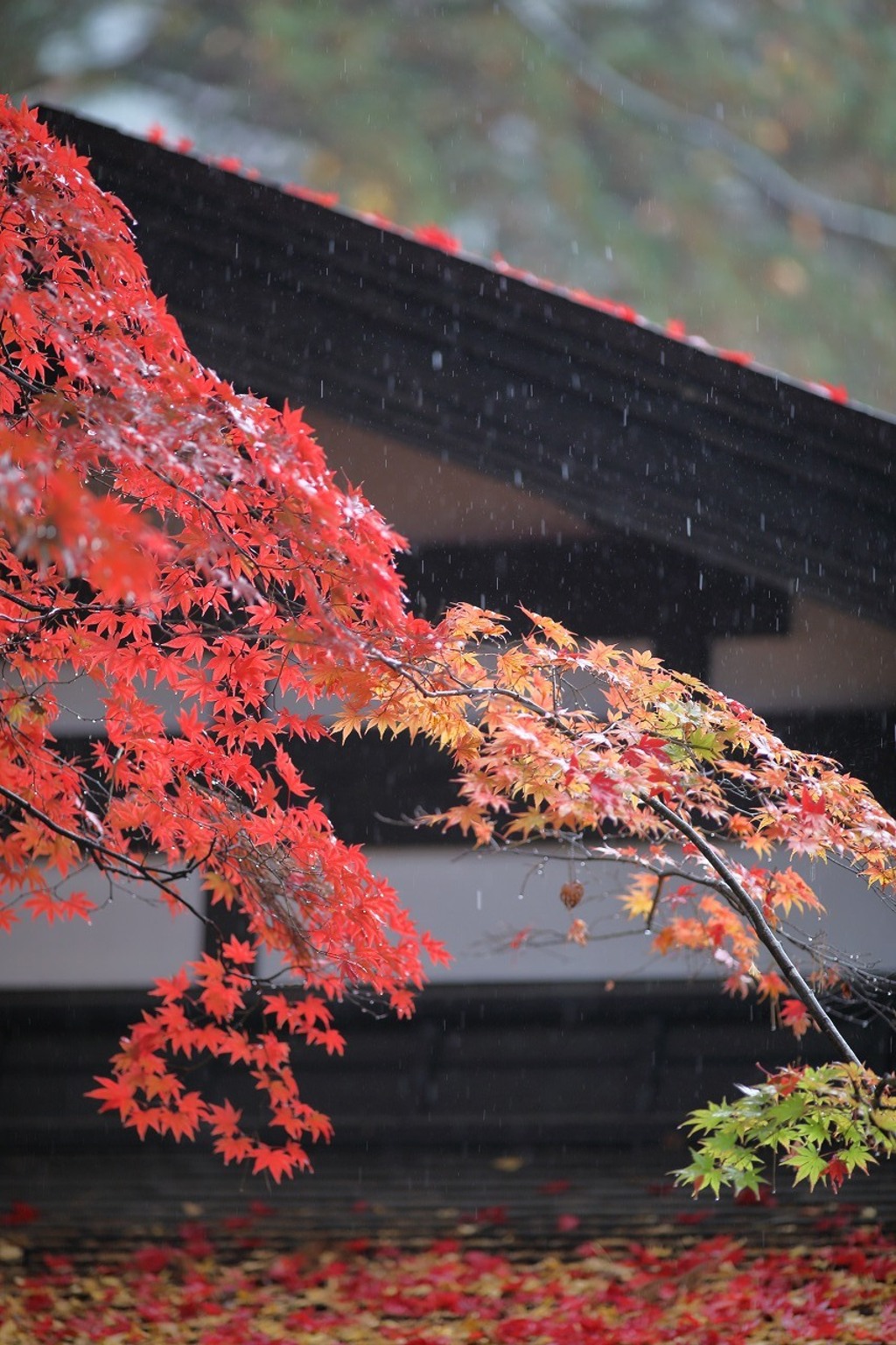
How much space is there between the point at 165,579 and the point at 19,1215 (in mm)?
3493

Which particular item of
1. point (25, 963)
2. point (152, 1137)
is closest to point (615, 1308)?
point (152, 1137)

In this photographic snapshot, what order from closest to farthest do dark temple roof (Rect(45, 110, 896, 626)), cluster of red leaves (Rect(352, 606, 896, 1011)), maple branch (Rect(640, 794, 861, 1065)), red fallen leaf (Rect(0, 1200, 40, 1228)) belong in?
cluster of red leaves (Rect(352, 606, 896, 1011)), maple branch (Rect(640, 794, 861, 1065)), dark temple roof (Rect(45, 110, 896, 626)), red fallen leaf (Rect(0, 1200, 40, 1228))

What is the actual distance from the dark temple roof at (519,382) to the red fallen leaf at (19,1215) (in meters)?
3.92

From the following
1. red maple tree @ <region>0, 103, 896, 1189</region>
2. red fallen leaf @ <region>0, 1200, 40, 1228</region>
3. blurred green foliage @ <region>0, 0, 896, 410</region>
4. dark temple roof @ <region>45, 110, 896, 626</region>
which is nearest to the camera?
red maple tree @ <region>0, 103, 896, 1189</region>

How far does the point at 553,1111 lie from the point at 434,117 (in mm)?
13109

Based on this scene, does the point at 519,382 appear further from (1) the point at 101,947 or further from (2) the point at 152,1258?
(2) the point at 152,1258

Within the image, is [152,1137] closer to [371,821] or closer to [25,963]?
[25,963]

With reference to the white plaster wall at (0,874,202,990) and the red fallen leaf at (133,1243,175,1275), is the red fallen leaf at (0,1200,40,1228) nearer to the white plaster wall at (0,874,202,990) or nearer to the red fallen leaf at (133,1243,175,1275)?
the red fallen leaf at (133,1243,175,1275)

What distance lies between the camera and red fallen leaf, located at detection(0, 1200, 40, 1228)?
531 centimetres

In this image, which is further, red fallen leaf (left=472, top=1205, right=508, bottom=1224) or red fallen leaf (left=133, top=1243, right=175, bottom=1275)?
red fallen leaf (left=472, top=1205, right=508, bottom=1224)

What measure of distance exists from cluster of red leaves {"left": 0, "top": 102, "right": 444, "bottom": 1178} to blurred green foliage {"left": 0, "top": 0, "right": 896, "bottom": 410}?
40.2 ft

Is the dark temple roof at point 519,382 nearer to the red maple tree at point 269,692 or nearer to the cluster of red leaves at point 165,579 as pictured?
the red maple tree at point 269,692

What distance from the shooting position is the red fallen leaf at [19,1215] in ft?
17.4

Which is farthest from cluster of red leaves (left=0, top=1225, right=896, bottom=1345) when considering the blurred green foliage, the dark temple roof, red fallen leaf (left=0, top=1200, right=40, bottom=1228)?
the blurred green foliage
